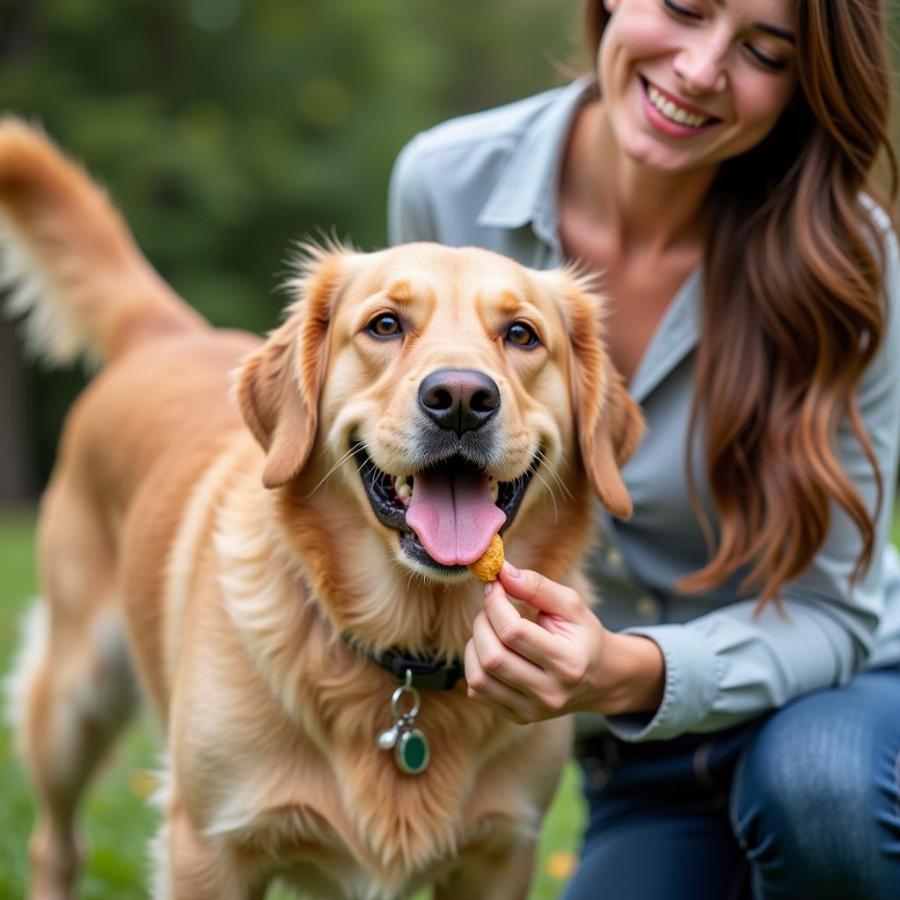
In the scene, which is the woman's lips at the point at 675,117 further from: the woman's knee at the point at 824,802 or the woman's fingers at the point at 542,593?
the woman's knee at the point at 824,802

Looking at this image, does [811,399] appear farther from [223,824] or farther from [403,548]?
[223,824]

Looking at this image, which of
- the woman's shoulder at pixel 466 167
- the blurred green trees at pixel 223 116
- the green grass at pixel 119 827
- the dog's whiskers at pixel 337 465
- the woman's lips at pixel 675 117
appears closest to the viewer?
the dog's whiskers at pixel 337 465

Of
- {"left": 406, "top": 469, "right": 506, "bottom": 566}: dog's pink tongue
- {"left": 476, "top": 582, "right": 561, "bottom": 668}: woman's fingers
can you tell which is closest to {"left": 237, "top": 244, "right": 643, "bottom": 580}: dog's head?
{"left": 406, "top": 469, "right": 506, "bottom": 566}: dog's pink tongue

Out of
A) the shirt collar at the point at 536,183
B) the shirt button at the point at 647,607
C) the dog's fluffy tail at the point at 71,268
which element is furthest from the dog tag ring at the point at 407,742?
the dog's fluffy tail at the point at 71,268

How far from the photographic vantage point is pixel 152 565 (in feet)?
11.4

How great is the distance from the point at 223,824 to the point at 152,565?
94 cm

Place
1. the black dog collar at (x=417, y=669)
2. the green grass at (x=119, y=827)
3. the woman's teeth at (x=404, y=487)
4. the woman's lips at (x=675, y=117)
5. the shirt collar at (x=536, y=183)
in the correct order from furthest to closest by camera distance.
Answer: the green grass at (x=119, y=827) < the shirt collar at (x=536, y=183) < the woman's lips at (x=675, y=117) < the black dog collar at (x=417, y=669) < the woman's teeth at (x=404, y=487)

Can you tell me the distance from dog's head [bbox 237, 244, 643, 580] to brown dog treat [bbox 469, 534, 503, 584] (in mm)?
21

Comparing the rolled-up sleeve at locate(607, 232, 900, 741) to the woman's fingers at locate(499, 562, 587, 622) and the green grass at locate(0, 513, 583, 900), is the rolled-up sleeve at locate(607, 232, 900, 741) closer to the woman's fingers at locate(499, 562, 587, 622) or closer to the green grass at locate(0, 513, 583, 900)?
the woman's fingers at locate(499, 562, 587, 622)

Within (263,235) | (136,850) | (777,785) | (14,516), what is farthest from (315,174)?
(777,785)

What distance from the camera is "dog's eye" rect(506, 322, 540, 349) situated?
2.78 metres

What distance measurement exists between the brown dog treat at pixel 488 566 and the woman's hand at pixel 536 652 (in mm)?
23

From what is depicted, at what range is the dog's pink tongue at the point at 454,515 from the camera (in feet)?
8.03

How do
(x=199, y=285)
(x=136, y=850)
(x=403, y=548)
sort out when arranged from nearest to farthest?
(x=403, y=548), (x=136, y=850), (x=199, y=285)
